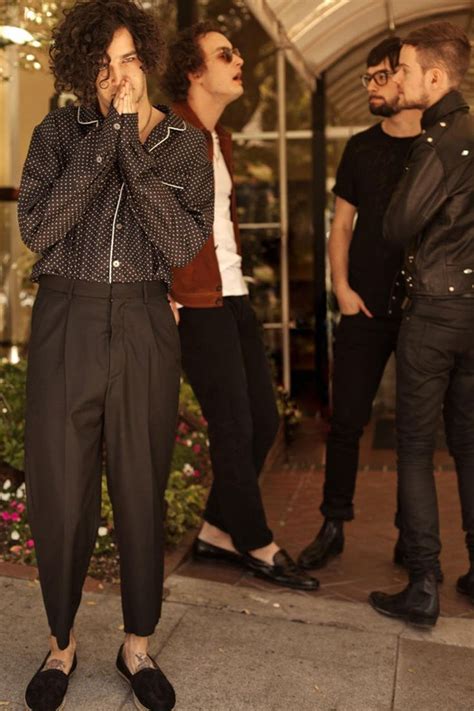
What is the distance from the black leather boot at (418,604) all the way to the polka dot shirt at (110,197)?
1.69 m

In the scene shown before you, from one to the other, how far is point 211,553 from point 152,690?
5.16ft

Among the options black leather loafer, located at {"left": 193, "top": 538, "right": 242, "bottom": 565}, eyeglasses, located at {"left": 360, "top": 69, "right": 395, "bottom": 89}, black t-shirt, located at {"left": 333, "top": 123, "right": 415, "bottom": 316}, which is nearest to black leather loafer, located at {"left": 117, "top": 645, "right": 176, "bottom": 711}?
black leather loafer, located at {"left": 193, "top": 538, "right": 242, "bottom": 565}

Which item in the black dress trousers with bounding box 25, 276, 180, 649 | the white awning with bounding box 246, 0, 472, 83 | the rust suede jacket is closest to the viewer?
the black dress trousers with bounding box 25, 276, 180, 649

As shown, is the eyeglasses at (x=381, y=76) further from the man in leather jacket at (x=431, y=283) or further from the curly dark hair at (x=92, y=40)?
the curly dark hair at (x=92, y=40)

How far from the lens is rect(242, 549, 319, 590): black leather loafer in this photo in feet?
15.5

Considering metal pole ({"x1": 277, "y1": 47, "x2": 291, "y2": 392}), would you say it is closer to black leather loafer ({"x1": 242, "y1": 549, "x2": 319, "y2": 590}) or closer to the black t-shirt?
the black t-shirt

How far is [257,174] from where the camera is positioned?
9.12 meters

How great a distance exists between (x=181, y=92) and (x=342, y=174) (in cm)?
77

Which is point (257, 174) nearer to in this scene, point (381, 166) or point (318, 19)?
point (318, 19)

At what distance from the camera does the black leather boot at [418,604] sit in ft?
14.1

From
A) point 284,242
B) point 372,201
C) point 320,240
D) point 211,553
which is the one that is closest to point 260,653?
point 211,553

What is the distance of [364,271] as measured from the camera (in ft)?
15.7

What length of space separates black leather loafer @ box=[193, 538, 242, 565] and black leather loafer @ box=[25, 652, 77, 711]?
5.06 feet

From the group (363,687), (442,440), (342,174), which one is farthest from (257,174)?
(363,687)
